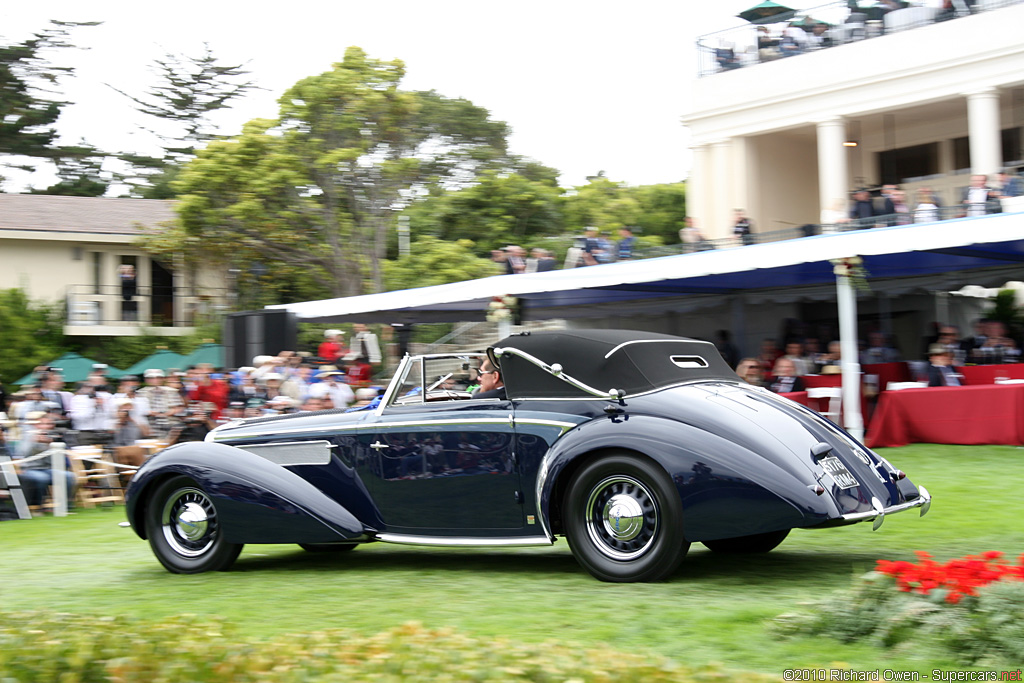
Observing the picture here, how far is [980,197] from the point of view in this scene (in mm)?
18812

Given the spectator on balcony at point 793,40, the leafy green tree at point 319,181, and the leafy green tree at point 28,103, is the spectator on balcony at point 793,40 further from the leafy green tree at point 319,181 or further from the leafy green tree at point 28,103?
the leafy green tree at point 28,103

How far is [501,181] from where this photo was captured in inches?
1444

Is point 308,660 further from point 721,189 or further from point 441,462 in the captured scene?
point 721,189

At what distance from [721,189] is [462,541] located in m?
23.1

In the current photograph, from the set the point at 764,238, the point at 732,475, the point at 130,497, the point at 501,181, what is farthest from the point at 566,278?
the point at 501,181

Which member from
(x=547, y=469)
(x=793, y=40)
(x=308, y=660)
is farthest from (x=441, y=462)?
(x=793, y=40)

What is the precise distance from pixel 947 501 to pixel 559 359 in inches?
182

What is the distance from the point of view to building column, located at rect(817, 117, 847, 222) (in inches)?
1053

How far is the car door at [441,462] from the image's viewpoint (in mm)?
7078

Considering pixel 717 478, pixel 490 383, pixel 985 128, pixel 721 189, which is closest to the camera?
pixel 717 478

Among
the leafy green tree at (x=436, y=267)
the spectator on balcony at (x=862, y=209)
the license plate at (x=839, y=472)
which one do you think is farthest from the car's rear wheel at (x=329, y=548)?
the leafy green tree at (x=436, y=267)

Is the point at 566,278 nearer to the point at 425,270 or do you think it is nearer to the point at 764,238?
the point at 764,238

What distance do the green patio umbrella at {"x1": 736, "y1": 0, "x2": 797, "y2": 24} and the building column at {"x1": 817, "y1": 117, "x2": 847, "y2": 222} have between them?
2.74 metres

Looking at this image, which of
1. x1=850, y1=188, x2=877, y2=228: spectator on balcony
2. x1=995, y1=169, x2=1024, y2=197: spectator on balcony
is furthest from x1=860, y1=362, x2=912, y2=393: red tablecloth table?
x1=995, y1=169, x2=1024, y2=197: spectator on balcony
